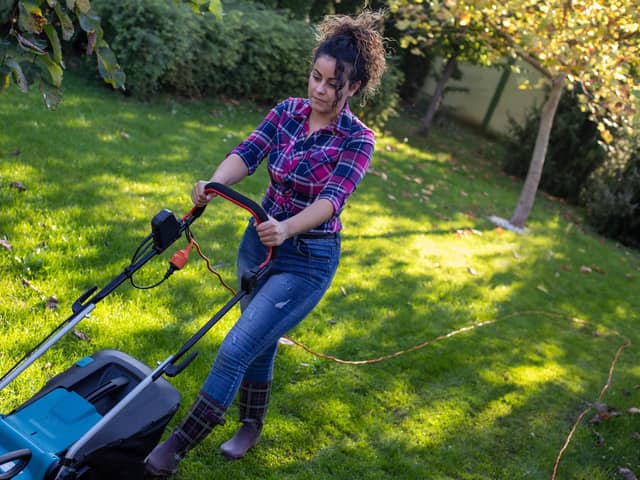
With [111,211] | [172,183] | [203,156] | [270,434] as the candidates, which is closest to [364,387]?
[270,434]

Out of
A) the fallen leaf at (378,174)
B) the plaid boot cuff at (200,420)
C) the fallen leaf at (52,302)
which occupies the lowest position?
the fallen leaf at (52,302)

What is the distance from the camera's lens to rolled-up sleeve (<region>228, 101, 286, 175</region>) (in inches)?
121

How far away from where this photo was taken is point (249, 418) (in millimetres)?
3408

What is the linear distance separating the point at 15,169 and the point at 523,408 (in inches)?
171

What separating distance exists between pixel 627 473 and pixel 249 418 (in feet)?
7.86

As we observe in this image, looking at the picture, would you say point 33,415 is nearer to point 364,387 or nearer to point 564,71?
point 364,387

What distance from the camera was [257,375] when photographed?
327 centimetres

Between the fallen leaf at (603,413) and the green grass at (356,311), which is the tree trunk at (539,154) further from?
Result: the fallen leaf at (603,413)

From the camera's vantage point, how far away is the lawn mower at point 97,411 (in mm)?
2279

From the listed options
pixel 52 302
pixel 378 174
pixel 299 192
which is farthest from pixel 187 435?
pixel 378 174

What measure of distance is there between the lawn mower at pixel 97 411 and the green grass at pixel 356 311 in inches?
26.0

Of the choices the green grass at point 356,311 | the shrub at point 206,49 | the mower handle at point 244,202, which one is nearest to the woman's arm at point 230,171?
the mower handle at point 244,202

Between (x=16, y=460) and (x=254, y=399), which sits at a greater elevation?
(x=16, y=460)

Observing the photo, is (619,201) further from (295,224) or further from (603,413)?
(295,224)
